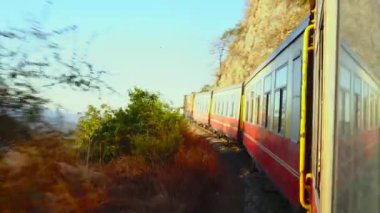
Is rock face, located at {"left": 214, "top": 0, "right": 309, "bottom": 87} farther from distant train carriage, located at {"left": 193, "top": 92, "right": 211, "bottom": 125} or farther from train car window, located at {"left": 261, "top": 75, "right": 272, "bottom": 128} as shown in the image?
train car window, located at {"left": 261, "top": 75, "right": 272, "bottom": 128}

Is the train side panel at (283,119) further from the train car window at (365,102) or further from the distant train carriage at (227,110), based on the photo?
the distant train carriage at (227,110)

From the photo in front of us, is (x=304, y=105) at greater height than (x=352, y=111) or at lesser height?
greater

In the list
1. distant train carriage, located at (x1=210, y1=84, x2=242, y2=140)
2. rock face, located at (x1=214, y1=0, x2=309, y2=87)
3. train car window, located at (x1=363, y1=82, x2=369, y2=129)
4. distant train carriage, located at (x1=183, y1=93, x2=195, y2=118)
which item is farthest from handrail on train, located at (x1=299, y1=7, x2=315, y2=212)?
distant train carriage, located at (x1=183, y1=93, x2=195, y2=118)

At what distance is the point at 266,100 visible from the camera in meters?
10.4

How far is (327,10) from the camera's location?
2.52m

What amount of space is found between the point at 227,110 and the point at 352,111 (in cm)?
2283

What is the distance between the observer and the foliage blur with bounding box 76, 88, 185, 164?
15242 mm

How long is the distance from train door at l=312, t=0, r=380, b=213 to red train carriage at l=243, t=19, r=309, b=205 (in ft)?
11.3

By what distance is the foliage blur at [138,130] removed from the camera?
15242 millimetres

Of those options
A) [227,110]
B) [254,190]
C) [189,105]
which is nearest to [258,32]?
[189,105]

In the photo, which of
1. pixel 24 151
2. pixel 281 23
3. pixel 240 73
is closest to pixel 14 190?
pixel 24 151

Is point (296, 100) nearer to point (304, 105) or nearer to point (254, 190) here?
point (304, 105)

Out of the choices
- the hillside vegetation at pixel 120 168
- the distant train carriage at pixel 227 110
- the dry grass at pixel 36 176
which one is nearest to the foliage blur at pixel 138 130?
the hillside vegetation at pixel 120 168

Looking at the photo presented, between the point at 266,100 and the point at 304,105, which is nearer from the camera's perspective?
the point at 304,105
